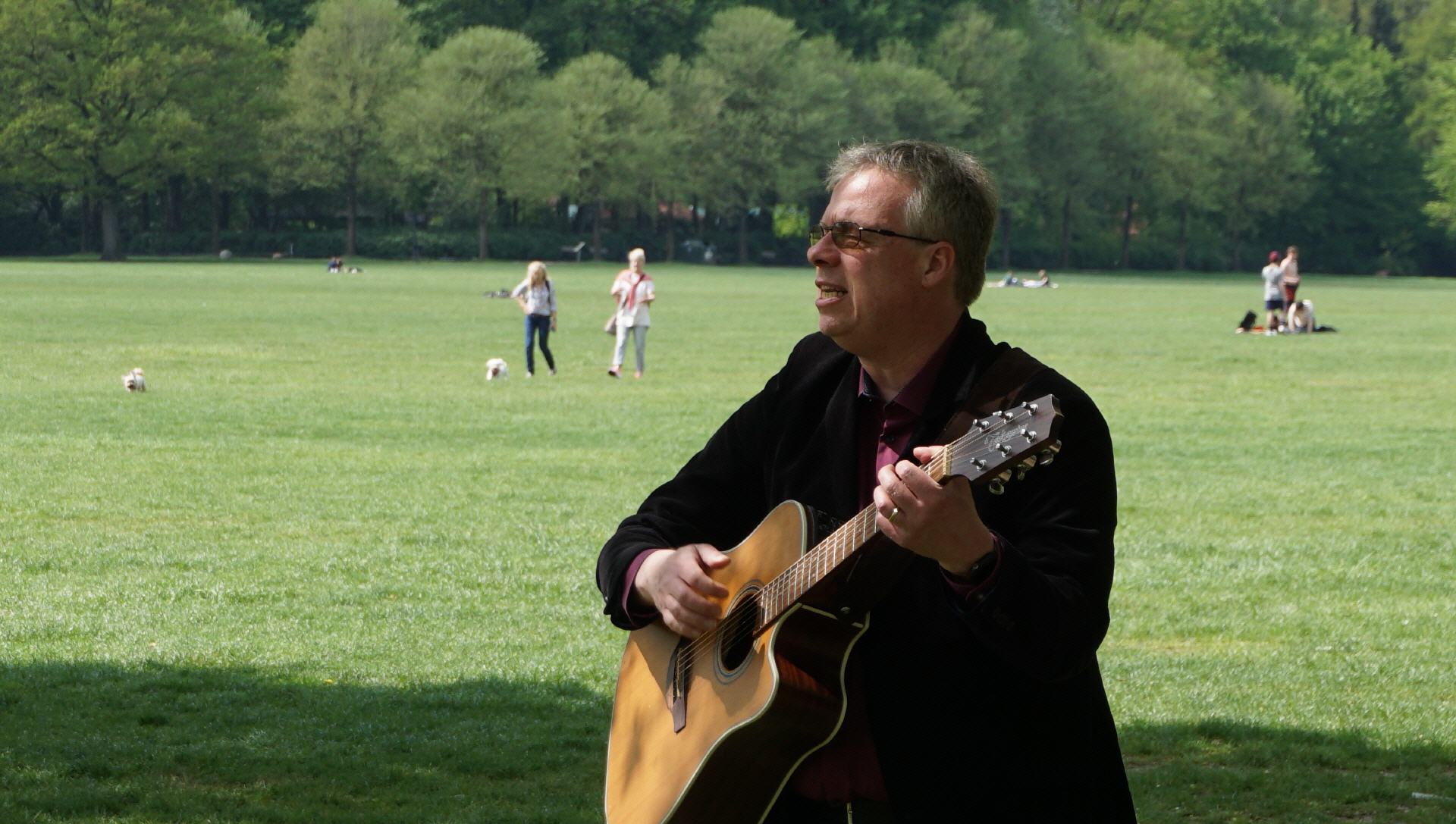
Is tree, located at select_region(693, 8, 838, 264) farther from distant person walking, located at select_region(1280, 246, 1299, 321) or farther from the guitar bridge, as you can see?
the guitar bridge

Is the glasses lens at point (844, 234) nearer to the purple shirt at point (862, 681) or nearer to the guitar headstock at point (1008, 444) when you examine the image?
the purple shirt at point (862, 681)

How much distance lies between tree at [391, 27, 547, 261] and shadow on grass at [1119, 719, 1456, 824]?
8365cm

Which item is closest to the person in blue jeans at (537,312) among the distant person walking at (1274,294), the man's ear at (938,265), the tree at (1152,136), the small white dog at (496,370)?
the small white dog at (496,370)

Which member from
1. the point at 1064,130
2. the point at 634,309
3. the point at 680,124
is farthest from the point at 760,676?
the point at 1064,130

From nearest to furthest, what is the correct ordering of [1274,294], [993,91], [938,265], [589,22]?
[938,265], [1274,294], [993,91], [589,22]

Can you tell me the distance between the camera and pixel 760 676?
3.28m

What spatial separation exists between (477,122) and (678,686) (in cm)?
8781

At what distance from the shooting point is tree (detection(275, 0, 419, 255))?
89.4 meters

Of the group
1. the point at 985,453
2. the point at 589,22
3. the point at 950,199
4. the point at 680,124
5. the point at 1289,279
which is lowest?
the point at 1289,279

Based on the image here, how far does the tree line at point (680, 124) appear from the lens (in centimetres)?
8525

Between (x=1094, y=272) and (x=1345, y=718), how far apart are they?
97.3 meters

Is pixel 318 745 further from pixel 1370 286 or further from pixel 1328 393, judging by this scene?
pixel 1370 286

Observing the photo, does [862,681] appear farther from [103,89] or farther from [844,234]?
[103,89]

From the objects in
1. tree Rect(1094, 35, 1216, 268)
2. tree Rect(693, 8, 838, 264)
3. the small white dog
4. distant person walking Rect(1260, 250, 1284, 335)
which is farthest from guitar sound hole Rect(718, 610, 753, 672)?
tree Rect(1094, 35, 1216, 268)
